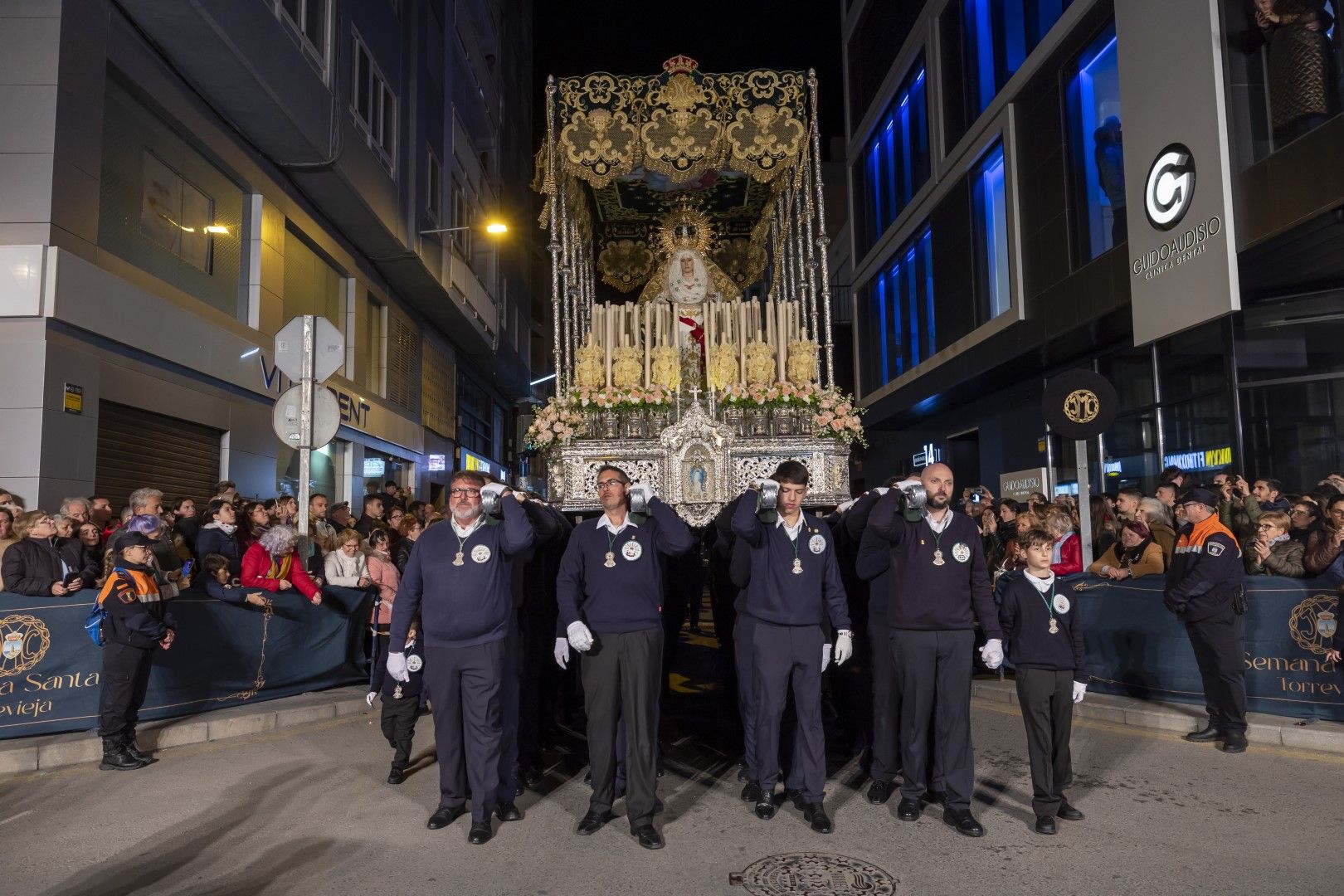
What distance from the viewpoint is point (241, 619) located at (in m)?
8.56

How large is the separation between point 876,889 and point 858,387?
2899cm

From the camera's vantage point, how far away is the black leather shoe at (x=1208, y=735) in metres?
7.46

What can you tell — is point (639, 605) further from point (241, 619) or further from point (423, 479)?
point (423, 479)

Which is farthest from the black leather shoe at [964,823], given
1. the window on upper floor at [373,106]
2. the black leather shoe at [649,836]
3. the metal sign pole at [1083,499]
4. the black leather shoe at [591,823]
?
the window on upper floor at [373,106]

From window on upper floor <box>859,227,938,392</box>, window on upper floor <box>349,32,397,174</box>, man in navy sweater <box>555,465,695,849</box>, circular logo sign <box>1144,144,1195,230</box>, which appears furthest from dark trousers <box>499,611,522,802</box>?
window on upper floor <box>859,227,938,392</box>

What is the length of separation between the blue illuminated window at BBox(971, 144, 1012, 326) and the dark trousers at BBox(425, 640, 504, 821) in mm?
16964

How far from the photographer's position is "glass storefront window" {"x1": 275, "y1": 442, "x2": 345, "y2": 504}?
1625 cm

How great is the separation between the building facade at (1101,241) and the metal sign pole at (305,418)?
1067 centimetres

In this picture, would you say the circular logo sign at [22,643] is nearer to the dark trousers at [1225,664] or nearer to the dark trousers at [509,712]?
the dark trousers at [509,712]

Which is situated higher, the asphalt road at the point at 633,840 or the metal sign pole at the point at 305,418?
the metal sign pole at the point at 305,418

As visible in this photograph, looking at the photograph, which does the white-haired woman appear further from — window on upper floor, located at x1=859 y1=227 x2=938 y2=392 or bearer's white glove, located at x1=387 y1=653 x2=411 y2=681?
window on upper floor, located at x1=859 y1=227 x2=938 y2=392

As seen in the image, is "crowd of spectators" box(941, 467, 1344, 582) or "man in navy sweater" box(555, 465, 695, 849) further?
"crowd of spectators" box(941, 467, 1344, 582)

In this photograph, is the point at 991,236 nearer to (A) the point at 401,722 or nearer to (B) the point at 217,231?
(B) the point at 217,231

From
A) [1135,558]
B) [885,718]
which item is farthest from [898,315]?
[885,718]
